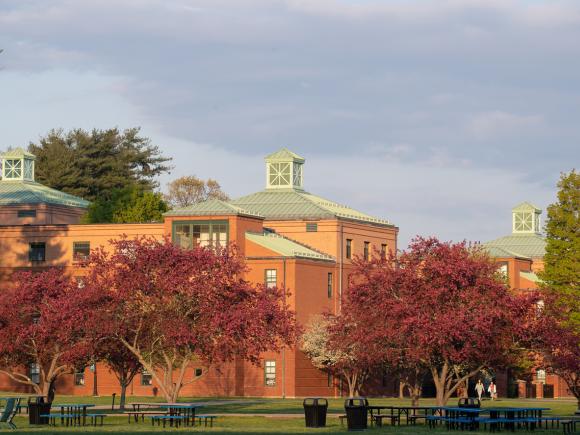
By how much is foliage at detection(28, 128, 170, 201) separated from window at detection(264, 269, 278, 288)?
173ft

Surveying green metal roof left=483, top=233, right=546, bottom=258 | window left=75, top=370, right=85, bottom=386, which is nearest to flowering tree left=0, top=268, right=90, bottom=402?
window left=75, top=370, right=85, bottom=386

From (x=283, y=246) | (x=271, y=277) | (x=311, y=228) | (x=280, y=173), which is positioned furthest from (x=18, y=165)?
(x=271, y=277)

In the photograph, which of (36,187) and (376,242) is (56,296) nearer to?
(376,242)

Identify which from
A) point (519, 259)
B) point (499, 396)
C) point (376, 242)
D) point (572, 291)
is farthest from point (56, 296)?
point (519, 259)

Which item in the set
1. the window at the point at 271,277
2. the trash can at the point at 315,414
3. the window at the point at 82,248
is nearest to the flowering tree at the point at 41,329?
the trash can at the point at 315,414

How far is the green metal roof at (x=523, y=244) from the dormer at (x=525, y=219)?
88 centimetres

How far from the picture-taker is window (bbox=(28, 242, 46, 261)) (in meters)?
105

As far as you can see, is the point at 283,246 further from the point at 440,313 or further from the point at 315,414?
the point at 315,414

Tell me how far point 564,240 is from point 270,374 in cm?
2193

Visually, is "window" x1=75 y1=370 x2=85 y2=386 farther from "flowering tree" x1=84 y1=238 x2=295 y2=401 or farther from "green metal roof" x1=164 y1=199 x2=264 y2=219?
"flowering tree" x1=84 y1=238 x2=295 y2=401

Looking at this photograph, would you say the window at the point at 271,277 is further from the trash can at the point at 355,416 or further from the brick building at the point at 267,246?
the trash can at the point at 355,416

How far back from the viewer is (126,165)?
158m

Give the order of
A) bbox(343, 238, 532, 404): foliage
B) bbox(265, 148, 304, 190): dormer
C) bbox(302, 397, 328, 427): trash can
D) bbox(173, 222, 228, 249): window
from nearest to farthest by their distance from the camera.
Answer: bbox(302, 397, 328, 427): trash can
bbox(343, 238, 532, 404): foliage
bbox(173, 222, 228, 249): window
bbox(265, 148, 304, 190): dormer

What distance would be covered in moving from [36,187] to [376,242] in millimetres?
→ 33570
